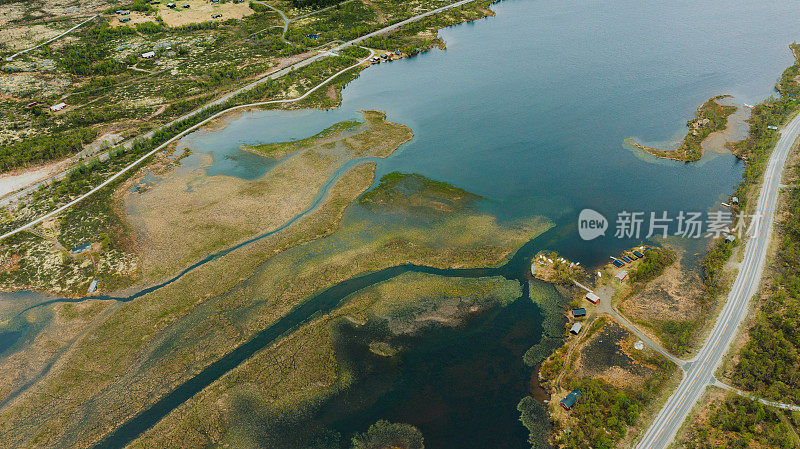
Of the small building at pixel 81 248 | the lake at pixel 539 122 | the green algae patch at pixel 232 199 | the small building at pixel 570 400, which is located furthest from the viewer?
the green algae patch at pixel 232 199

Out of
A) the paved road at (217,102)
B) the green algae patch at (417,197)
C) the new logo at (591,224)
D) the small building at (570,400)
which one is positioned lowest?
the small building at (570,400)

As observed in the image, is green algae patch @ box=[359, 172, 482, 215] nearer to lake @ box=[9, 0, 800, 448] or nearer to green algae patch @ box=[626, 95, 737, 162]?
lake @ box=[9, 0, 800, 448]

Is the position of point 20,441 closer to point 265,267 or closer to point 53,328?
point 53,328

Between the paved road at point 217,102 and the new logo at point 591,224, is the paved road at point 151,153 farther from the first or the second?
the new logo at point 591,224

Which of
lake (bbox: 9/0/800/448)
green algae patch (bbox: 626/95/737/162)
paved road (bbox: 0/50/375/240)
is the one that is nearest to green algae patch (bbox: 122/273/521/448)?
lake (bbox: 9/0/800/448)

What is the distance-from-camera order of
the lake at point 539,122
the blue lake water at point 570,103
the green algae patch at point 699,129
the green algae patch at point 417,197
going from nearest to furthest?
the lake at point 539,122 → the green algae patch at point 417,197 → the blue lake water at point 570,103 → the green algae patch at point 699,129

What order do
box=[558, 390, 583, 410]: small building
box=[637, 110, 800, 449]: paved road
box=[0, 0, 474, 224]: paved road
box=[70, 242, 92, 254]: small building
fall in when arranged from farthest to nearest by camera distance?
box=[0, 0, 474, 224]: paved road
box=[70, 242, 92, 254]: small building
box=[558, 390, 583, 410]: small building
box=[637, 110, 800, 449]: paved road

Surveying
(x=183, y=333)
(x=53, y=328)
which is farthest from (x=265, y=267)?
(x=53, y=328)

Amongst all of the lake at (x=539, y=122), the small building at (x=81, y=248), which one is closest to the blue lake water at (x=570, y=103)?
the lake at (x=539, y=122)
